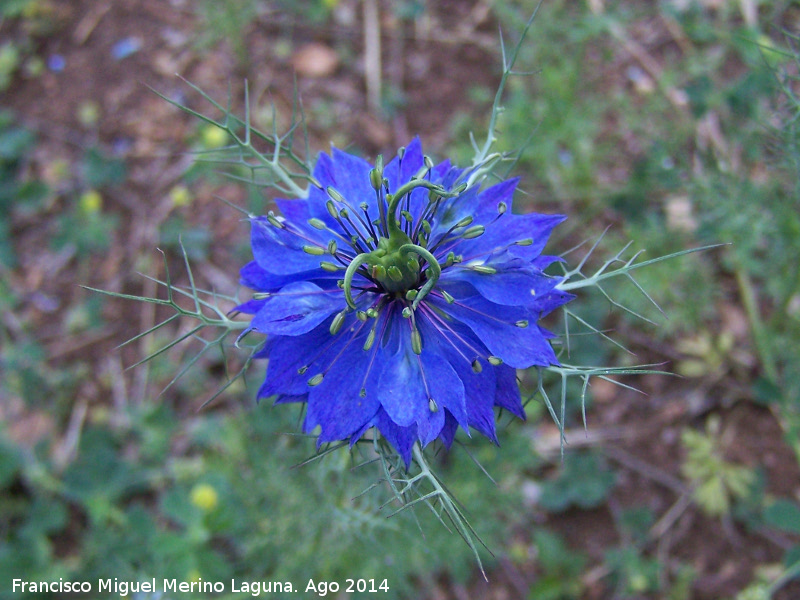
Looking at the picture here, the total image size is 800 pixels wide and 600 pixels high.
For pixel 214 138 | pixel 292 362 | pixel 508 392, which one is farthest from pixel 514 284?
pixel 214 138

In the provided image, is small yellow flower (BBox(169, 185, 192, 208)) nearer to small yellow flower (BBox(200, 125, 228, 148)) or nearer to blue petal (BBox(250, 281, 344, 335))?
small yellow flower (BBox(200, 125, 228, 148))

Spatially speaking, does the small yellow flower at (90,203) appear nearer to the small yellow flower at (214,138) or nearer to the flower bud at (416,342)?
the small yellow flower at (214,138)

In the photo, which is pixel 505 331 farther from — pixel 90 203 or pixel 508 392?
pixel 90 203

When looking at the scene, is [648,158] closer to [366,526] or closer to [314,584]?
[366,526]

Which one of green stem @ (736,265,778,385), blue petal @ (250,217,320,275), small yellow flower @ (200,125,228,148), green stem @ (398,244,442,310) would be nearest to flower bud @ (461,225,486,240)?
green stem @ (398,244,442,310)

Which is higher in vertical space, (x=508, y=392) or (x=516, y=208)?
(x=508, y=392)

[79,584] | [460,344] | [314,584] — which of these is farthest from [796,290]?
[79,584]

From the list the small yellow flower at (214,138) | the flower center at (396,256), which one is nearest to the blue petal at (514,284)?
the flower center at (396,256)
